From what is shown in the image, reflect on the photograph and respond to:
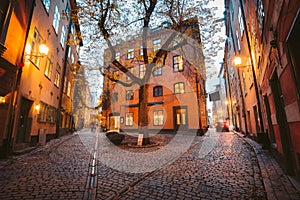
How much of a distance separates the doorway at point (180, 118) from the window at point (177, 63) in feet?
17.2

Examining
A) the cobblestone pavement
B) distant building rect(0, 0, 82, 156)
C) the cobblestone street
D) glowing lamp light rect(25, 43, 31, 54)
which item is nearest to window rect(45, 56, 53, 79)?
distant building rect(0, 0, 82, 156)

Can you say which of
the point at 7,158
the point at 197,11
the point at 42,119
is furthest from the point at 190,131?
the point at 7,158

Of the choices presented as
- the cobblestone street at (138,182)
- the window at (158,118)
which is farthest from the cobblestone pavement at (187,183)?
the window at (158,118)

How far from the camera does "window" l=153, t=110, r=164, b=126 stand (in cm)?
2073

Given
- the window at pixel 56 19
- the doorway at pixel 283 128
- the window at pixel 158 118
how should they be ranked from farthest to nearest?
1. the window at pixel 158 118
2. the window at pixel 56 19
3. the doorway at pixel 283 128

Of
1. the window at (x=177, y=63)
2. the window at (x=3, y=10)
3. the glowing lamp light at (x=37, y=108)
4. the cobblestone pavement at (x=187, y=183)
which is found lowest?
the cobblestone pavement at (x=187, y=183)

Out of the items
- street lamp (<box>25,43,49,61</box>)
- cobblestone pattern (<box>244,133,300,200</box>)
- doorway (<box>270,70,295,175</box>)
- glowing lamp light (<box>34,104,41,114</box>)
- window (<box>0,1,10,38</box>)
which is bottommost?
cobblestone pattern (<box>244,133,300,200</box>)

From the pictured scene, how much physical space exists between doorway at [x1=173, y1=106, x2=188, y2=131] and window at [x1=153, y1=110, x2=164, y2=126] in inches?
72.7

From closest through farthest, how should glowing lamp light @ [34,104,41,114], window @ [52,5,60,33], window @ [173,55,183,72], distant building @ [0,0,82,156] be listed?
distant building @ [0,0,82,156]
glowing lamp light @ [34,104,41,114]
window @ [52,5,60,33]
window @ [173,55,183,72]

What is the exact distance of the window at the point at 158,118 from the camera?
2073 cm

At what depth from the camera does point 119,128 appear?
2402 cm

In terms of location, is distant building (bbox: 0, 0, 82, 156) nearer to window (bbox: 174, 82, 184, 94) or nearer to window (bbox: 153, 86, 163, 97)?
window (bbox: 153, 86, 163, 97)

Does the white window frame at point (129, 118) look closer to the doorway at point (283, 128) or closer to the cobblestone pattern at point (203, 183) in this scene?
the cobblestone pattern at point (203, 183)

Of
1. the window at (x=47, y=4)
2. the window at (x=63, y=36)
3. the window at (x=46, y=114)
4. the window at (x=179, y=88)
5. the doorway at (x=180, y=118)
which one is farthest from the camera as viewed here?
the window at (x=179, y=88)
